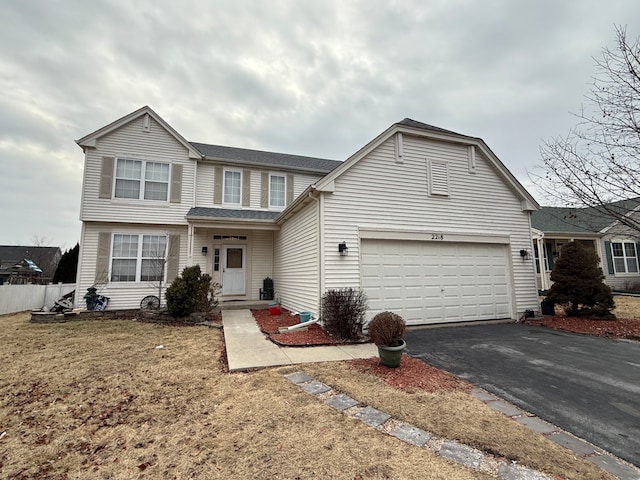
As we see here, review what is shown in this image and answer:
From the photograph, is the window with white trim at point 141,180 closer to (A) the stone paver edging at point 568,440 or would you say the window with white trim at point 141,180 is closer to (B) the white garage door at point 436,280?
(B) the white garage door at point 436,280

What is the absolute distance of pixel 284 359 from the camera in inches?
A: 209

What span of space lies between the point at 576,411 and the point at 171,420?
4696mm

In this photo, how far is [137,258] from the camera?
1147 cm

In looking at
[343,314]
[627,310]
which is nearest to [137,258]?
[343,314]

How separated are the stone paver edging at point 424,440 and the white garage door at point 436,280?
4.28 m

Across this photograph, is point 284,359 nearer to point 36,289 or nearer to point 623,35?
point 623,35

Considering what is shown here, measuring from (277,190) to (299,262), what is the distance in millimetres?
5221

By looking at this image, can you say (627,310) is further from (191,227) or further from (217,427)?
(191,227)

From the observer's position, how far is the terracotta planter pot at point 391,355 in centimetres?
481

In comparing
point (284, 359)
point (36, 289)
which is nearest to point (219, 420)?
point (284, 359)

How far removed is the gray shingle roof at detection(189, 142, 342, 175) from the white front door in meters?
3.81

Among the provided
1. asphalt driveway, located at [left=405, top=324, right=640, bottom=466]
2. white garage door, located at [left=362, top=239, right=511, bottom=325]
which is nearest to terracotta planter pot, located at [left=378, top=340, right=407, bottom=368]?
asphalt driveway, located at [left=405, top=324, right=640, bottom=466]

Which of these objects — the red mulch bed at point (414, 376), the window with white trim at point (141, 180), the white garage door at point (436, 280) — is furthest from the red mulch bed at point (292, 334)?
the window with white trim at point (141, 180)

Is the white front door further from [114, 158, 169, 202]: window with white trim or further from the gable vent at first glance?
the gable vent
